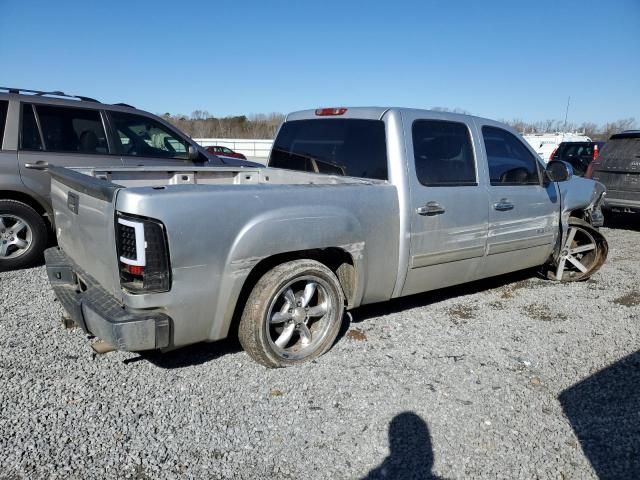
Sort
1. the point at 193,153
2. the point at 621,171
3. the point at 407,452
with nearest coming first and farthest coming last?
the point at 407,452, the point at 193,153, the point at 621,171

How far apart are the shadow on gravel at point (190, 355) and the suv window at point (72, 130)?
127 inches

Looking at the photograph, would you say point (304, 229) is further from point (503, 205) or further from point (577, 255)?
point (577, 255)

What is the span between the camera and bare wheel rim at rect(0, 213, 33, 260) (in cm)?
524

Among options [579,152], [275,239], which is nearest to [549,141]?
[579,152]

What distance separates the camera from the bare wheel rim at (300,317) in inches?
131

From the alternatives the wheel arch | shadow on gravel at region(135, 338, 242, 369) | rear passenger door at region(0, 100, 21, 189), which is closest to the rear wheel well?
the wheel arch

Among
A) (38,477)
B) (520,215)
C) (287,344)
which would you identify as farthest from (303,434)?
(520,215)

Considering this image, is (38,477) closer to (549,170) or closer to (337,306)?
(337,306)

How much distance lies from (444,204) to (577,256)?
2761mm

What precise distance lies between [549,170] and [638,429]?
2.73m

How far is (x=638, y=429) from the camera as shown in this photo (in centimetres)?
277

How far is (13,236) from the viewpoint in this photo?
5293 mm

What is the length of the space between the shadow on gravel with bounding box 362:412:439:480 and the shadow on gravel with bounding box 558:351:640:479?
84 centimetres

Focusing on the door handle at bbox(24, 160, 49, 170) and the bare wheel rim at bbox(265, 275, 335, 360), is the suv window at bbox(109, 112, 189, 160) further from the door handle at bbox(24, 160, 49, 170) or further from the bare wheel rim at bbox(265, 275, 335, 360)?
the bare wheel rim at bbox(265, 275, 335, 360)
